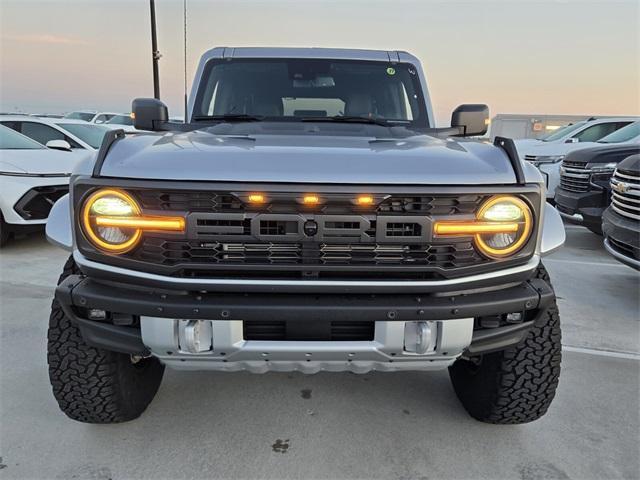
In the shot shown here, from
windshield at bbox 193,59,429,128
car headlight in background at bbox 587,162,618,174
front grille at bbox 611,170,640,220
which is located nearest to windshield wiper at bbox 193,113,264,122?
windshield at bbox 193,59,429,128

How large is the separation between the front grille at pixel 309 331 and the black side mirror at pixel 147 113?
1.73 metres

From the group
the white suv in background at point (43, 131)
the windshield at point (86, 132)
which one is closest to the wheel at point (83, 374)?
the white suv in background at point (43, 131)

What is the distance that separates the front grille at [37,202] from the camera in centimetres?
582

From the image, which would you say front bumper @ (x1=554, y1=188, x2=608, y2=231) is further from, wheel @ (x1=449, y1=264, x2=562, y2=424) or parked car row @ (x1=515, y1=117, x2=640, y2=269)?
wheel @ (x1=449, y1=264, x2=562, y2=424)

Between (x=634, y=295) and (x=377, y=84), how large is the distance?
333 cm

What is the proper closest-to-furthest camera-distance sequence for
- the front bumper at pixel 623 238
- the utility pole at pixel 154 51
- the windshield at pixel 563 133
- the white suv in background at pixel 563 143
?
the front bumper at pixel 623 238 → the white suv in background at pixel 563 143 → the windshield at pixel 563 133 → the utility pole at pixel 154 51

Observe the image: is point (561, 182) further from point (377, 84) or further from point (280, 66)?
point (280, 66)

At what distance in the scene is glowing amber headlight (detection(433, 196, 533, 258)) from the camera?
1.91 m

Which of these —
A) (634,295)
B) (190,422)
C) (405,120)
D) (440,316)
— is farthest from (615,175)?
(190,422)

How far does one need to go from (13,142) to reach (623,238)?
22.8 feet

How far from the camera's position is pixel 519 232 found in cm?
197

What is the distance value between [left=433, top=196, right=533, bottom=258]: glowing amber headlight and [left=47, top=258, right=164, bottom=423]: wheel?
1570mm

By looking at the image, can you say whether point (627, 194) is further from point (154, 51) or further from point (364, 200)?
point (154, 51)

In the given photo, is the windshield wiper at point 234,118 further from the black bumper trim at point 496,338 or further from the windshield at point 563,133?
the windshield at point 563,133
